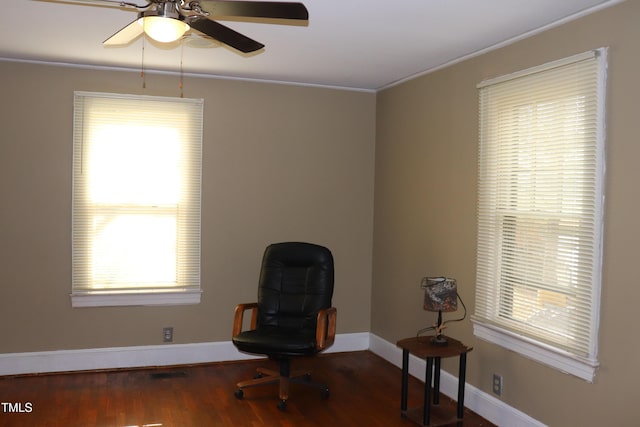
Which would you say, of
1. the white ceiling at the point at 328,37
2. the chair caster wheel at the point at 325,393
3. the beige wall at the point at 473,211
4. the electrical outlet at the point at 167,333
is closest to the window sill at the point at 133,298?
the electrical outlet at the point at 167,333

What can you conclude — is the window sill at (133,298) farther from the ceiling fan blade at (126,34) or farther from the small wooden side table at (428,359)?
the ceiling fan blade at (126,34)

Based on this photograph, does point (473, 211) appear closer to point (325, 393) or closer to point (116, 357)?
point (325, 393)

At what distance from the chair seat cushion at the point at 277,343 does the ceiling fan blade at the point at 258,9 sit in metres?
2.40

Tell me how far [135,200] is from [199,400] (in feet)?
5.58

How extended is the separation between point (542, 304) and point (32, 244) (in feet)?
12.2

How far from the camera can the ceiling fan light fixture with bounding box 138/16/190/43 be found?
86.7 inches

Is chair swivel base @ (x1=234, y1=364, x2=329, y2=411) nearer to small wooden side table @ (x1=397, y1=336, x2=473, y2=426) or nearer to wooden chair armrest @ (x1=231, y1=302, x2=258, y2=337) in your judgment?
wooden chair armrest @ (x1=231, y1=302, x2=258, y2=337)

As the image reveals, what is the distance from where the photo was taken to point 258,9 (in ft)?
7.34

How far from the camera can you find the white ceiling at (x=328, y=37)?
122 inches

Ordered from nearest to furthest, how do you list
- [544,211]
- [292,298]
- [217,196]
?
1. [544,211]
2. [292,298]
3. [217,196]

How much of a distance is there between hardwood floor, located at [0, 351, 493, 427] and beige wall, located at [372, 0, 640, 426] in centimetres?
55

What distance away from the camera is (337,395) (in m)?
4.33

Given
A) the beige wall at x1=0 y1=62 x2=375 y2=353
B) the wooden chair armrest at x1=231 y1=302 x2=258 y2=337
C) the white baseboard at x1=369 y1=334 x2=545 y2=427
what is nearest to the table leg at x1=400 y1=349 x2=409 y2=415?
the white baseboard at x1=369 y1=334 x2=545 y2=427

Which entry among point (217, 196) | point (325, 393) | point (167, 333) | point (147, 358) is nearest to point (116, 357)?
point (147, 358)
